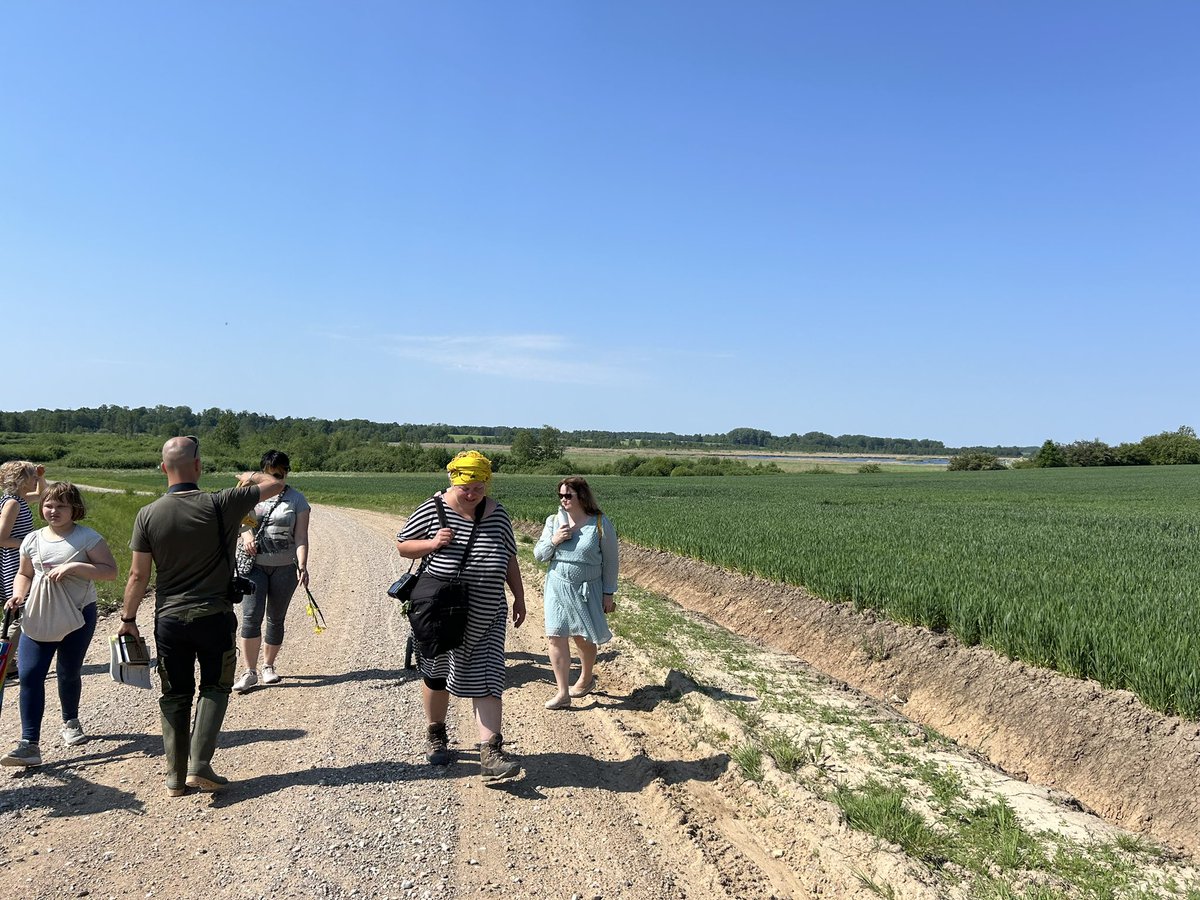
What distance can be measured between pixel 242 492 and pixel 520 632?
520 cm

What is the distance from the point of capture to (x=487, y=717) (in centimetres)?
457

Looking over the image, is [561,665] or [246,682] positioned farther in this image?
[246,682]

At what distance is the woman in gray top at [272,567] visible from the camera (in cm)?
640

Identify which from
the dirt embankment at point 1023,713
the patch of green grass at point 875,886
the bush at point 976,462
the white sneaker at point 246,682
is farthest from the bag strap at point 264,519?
the bush at point 976,462

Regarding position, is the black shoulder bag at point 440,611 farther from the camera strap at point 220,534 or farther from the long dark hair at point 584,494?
the long dark hair at point 584,494

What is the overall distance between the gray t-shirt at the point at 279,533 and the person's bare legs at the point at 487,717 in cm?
284

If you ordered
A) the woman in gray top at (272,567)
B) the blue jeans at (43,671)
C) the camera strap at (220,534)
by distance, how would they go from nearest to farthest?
1. the camera strap at (220,534)
2. the blue jeans at (43,671)
3. the woman in gray top at (272,567)

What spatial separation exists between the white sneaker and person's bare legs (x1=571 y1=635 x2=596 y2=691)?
9.33 ft

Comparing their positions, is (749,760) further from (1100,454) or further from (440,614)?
(1100,454)

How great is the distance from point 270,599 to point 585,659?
9.65 ft

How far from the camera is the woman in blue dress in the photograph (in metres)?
6.02

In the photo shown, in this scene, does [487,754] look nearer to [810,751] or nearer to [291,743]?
[291,743]

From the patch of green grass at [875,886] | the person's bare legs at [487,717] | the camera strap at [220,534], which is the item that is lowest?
the patch of green grass at [875,886]

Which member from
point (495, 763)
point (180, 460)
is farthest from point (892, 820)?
point (180, 460)
